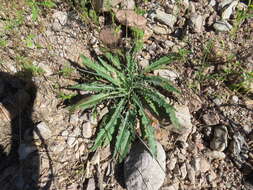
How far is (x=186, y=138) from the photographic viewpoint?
1.81m

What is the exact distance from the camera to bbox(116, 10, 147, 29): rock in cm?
223

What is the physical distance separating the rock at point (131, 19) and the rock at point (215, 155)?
1.64 metres

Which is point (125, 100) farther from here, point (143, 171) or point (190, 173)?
point (190, 173)

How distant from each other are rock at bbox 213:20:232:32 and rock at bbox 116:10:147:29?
97 centimetres

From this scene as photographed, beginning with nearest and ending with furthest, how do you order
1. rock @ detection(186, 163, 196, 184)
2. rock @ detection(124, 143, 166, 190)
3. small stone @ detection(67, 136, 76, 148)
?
rock @ detection(124, 143, 166, 190), rock @ detection(186, 163, 196, 184), small stone @ detection(67, 136, 76, 148)

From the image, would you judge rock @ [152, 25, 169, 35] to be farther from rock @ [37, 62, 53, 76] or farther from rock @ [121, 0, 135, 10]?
rock @ [37, 62, 53, 76]

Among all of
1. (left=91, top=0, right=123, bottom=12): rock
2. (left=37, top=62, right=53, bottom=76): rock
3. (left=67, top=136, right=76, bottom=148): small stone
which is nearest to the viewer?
(left=67, top=136, right=76, bottom=148): small stone

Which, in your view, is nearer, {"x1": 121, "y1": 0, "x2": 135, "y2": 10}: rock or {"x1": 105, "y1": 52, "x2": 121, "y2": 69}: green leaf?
{"x1": 105, "y1": 52, "x2": 121, "y2": 69}: green leaf

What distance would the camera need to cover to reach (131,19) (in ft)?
7.36

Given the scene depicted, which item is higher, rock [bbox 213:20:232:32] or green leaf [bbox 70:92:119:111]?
rock [bbox 213:20:232:32]

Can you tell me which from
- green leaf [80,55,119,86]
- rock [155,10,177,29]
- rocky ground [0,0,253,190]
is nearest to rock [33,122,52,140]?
rocky ground [0,0,253,190]

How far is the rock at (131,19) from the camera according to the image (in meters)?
2.23

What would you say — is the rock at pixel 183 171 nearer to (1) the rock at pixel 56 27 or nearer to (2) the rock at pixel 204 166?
(2) the rock at pixel 204 166

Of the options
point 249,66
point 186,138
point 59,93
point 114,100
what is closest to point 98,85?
point 114,100
